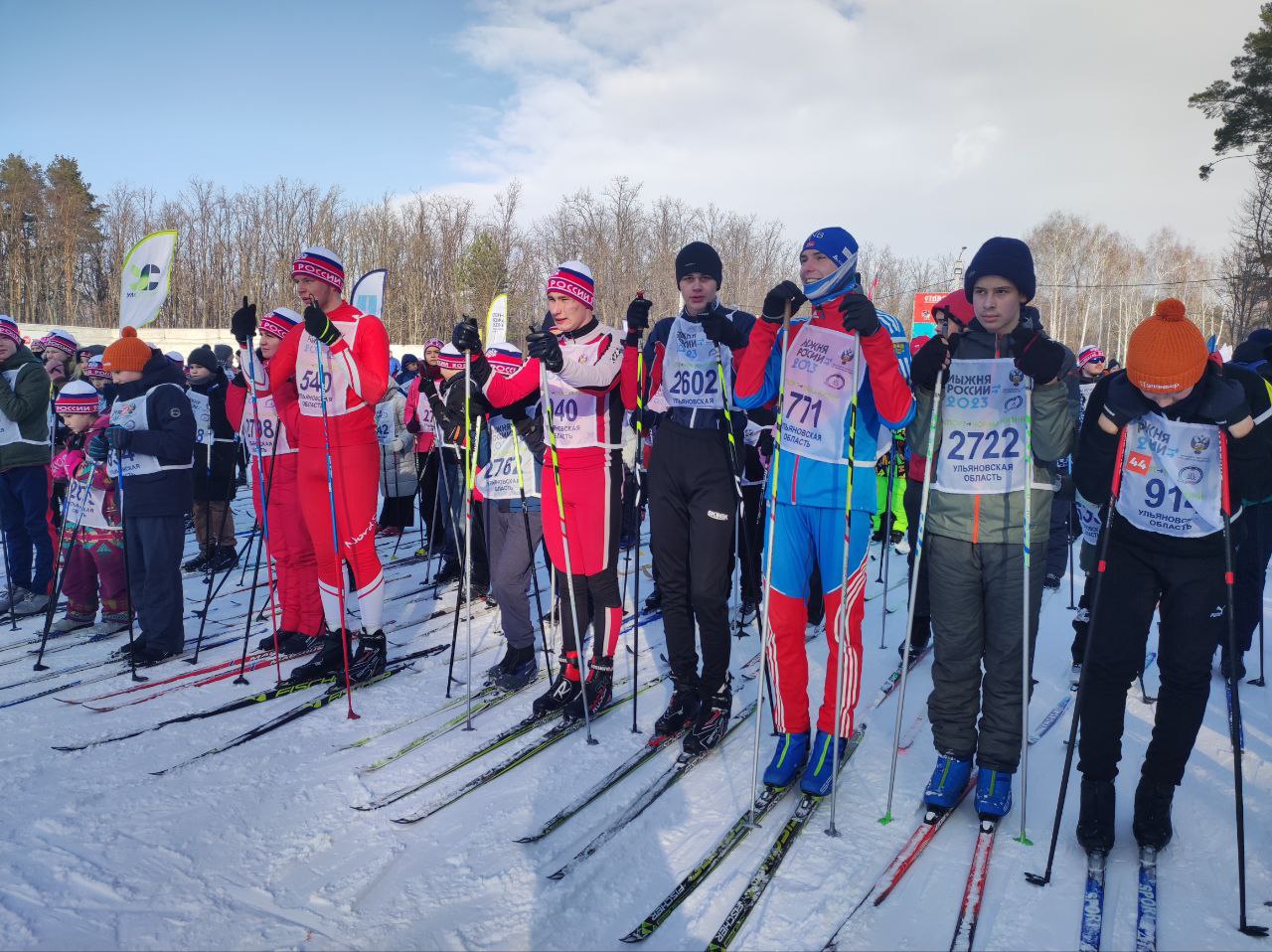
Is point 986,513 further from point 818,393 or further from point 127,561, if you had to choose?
point 127,561

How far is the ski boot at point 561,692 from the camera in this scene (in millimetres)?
4352

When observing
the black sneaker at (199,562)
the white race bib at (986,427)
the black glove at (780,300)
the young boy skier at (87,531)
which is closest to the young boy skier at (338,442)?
the young boy skier at (87,531)

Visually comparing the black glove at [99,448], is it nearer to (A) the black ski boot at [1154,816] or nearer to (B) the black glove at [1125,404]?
(B) the black glove at [1125,404]

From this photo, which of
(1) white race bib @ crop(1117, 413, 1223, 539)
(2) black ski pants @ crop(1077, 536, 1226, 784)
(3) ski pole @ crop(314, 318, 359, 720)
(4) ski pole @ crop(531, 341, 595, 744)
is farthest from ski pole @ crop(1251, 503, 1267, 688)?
(3) ski pole @ crop(314, 318, 359, 720)

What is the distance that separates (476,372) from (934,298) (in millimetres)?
34430

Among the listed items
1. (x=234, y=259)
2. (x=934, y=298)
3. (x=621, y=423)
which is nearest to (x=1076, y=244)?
(x=934, y=298)

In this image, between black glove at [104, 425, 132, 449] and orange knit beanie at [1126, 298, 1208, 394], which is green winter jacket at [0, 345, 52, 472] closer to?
black glove at [104, 425, 132, 449]

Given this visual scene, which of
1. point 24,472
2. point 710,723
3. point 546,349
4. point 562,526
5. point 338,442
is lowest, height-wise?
point 710,723

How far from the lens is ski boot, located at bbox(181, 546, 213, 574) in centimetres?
774

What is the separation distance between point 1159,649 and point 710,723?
1.99m

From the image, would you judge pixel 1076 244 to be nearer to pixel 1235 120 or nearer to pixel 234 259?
pixel 1235 120

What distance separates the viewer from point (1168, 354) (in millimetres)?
2729

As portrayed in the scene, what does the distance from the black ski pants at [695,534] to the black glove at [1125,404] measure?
1621mm

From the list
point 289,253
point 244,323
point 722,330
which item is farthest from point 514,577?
point 289,253
